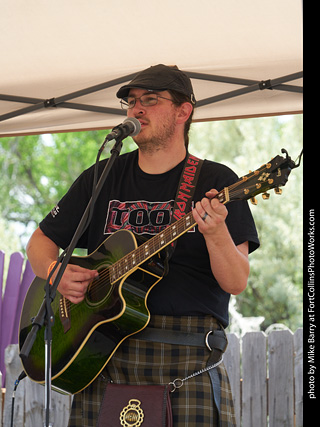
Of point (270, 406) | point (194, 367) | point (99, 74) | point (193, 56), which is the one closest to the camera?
point (194, 367)

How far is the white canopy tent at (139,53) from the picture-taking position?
3055 mm

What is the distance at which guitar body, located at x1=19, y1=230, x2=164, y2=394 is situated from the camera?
253 cm

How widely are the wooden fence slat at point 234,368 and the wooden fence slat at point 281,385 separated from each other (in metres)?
0.21

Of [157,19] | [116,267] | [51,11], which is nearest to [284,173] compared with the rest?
[116,267]

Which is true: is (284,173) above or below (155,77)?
below

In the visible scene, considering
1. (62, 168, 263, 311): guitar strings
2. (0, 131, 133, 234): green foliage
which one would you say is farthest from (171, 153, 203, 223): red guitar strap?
(0, 131, 133, 234): green foliage

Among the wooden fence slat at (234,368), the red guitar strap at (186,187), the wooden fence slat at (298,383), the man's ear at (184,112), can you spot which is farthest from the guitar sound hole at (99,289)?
the wooden fence slat at (298,383)

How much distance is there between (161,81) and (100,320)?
3.55 ft

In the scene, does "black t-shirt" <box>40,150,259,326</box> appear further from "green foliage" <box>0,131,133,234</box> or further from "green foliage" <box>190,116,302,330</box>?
"green foliage" <box>0,131,133,234</box>

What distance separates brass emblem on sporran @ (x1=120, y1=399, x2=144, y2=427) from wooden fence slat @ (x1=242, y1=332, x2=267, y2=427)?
1.78 metres

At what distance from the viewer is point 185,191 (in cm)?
266

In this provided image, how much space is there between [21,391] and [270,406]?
Answer: 1.70 m

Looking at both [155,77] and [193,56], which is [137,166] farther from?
[193,56]
